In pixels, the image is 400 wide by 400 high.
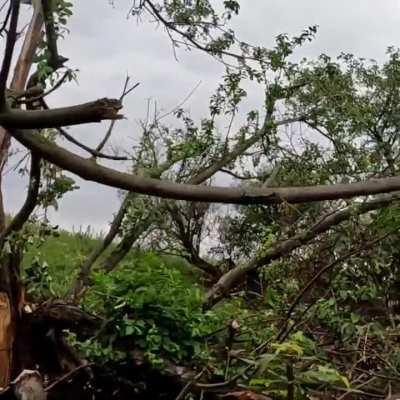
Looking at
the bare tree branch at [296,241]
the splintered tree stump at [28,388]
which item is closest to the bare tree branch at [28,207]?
the bare tree branch at [296,241]

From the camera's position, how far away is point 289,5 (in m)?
6.08

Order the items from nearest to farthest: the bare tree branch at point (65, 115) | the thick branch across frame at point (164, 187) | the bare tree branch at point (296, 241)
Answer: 1. the bare tree branch at point (65, 115)
2. the thick branch across frame at point (164, 187)
3. the bare tree branch at point (296, 241)

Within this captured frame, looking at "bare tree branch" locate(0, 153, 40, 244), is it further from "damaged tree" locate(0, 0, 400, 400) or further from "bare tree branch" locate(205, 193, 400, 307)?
"bare tree branch" locate(205, 193, 400, 307)

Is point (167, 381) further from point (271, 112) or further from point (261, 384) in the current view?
point (271, 112)

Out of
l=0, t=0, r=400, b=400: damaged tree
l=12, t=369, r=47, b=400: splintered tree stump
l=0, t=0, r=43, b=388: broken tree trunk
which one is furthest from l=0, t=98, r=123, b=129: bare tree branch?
l=0, t=0, r=43, b=388: broken tree trunk

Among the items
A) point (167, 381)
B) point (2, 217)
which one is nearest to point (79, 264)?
point (2, 217)

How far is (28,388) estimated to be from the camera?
8.00 feet

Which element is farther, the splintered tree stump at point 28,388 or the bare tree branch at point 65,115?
the splintered tree stump at point 28,388

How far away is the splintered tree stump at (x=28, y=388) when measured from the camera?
2.43 meters

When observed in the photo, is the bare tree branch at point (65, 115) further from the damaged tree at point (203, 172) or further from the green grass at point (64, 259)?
the green grass at point (64, 259)

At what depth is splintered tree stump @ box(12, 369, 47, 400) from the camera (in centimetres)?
243

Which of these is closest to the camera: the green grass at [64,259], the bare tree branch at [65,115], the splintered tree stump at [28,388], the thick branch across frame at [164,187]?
the bare tree branch at [65,115]

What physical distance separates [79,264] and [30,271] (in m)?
1.44

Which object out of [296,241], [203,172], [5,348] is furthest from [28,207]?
[203,172]
